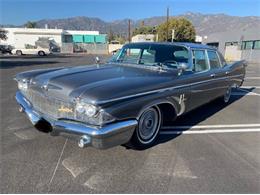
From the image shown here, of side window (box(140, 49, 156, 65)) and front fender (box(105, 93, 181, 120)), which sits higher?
side window (box(140, 49, 156, 65))

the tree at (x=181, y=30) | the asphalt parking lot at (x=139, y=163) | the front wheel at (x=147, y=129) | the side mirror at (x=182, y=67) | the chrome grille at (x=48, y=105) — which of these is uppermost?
the tree at (x=181, y=30)

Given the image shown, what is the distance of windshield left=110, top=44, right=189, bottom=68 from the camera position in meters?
4.78

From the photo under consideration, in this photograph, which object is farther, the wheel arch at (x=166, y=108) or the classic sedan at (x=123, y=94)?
the wheel arch at (x=166, y=108)

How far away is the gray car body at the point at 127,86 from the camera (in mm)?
3281

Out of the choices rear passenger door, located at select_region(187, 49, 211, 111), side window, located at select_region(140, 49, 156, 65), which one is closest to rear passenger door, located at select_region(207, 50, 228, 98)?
rear passenger door, located at select_region(187, 49, 211, 111)

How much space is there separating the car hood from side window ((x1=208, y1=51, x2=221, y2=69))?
167 centimetres

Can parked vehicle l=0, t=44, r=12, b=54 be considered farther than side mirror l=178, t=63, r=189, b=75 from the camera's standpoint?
Yes

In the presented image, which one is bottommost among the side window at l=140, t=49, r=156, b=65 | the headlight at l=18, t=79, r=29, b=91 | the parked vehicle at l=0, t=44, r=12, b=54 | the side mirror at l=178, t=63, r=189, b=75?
the parked vehicle at l=0, t=44, r=12, b=54

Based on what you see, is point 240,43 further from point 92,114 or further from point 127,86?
point 92,114

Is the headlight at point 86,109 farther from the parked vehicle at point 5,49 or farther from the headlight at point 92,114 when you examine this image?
the parked vehicle at point 5,49

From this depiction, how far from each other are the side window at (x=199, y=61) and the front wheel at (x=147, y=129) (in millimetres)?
1400

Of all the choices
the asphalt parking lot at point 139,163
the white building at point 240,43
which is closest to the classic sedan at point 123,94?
the asphalt parking lot at point 139,163

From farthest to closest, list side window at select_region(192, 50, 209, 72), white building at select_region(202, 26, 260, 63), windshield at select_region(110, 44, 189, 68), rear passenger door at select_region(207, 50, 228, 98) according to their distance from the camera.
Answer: white building at select_region(202, 26, 260, 63) < rear passenger door at select_region(207, 50, 228, 98) < side window at select_region(192, 50, 209, 72) < windshield at select_region(110, 44, 189, 68)

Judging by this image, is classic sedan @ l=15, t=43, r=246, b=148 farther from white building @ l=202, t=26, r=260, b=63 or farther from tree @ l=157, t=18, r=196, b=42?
tree @ l=157, t=18, r=196, b=42
